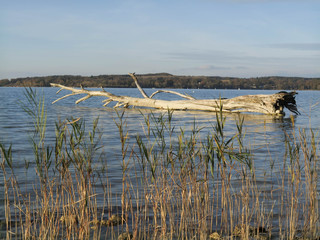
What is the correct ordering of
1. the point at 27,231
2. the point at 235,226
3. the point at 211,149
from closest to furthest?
the point at 27,231, the point at 211,149, the point at 235,226

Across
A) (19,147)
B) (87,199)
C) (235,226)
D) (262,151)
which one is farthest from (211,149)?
(19,147)

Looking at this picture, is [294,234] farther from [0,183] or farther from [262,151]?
[262,151]

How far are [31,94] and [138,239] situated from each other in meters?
2.25

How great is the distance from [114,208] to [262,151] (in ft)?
24.2

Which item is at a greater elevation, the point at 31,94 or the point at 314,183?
the point at 31,94

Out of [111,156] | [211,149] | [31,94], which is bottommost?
[111,156]

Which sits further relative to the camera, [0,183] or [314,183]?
[0,183]

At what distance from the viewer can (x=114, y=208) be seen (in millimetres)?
6922

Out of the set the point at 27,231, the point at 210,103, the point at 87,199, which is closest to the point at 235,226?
the point at 87,199

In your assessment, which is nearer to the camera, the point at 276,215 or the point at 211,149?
the point at 211,149

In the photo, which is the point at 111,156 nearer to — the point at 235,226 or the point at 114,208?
the point at 114,208

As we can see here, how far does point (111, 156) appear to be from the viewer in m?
12.3

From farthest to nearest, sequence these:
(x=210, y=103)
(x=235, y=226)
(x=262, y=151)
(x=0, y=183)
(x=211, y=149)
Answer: (x=210, y=103), (x=262, y=151), (x=0, y=183), (x=235, y=226), (x=211, y=149)

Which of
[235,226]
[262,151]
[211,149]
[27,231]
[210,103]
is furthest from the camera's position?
[210,103]
